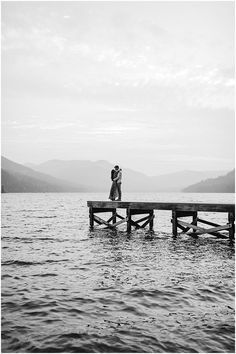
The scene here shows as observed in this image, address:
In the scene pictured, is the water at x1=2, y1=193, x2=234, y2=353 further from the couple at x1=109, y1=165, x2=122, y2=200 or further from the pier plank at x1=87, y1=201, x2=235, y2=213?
the couple at x1=109, y1=165, x2=122, y2=200

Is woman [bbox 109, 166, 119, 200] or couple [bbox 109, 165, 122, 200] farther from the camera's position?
woman [bbox 109, 166, 119, 200]

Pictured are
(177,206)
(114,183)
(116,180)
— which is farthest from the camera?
(114,183)

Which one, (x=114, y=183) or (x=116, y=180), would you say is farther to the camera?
(x=114, y=183)

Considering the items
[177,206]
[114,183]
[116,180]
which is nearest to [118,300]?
[177,206]

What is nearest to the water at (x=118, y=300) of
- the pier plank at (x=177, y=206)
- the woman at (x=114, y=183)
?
the pier plank at (x=177, y=206)

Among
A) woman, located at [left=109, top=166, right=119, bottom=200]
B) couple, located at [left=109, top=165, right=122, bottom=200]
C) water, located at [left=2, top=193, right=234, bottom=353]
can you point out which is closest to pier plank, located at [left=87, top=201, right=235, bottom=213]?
woman, located at [left=109, top=166, right=119, bottom=200]

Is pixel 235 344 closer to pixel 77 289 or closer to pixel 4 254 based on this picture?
pixel 77 289

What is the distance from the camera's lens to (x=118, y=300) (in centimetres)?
865

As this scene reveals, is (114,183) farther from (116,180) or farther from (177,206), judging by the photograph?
(177,206)

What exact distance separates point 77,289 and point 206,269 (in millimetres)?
5324

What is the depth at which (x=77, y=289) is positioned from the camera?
9570 mm

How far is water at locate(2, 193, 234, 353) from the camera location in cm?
635

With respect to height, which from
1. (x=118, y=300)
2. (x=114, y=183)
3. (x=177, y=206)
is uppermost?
(x=114, y=183)

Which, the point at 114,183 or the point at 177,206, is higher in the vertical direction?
the point at 114,183
